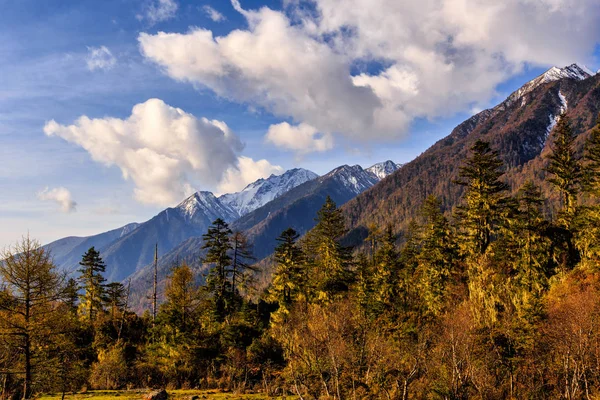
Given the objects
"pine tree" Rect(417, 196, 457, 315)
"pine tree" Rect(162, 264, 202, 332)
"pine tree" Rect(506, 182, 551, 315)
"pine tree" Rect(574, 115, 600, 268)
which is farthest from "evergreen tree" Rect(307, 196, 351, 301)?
"pine tree" Rect(574, 115, 600, 268)

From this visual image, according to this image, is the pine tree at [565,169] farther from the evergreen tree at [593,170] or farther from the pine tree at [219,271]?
the pine tree at [219,271]

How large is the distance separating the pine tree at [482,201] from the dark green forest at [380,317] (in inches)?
6.4

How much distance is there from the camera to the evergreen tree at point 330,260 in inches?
1938

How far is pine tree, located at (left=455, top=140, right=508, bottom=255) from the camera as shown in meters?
40.8

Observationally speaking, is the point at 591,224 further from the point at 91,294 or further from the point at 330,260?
the point at 91,294

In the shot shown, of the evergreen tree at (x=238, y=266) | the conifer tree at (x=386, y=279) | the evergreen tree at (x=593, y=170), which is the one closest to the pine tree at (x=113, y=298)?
the evergreen tree at (x=238, y=266)

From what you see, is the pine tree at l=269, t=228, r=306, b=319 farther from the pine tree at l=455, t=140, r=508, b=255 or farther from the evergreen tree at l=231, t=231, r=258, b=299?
the pine tree at l=455, t=140, r=508, b=255

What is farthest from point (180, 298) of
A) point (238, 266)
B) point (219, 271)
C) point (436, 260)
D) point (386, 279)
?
point (436, 260)

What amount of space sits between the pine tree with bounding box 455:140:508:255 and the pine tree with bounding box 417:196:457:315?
2084mm

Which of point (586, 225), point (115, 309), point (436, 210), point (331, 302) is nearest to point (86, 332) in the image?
point (115, 309)

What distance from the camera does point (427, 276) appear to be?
42.6 meters

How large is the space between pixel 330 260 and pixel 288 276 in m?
6.55

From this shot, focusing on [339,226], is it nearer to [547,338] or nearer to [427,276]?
[427,276]

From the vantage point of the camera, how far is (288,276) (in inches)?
2034
